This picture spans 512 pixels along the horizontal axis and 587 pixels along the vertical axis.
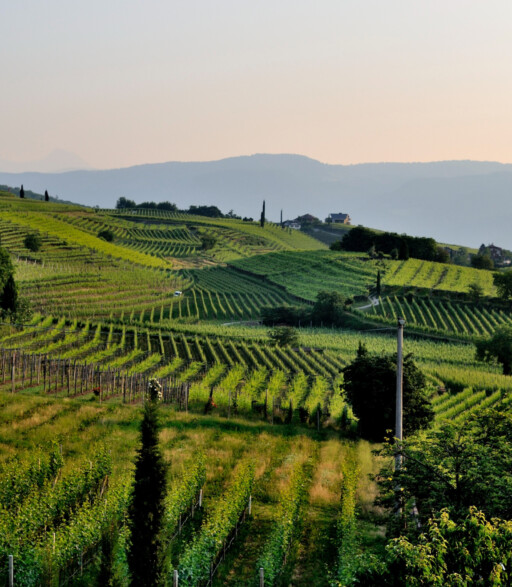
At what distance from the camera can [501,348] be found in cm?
4906

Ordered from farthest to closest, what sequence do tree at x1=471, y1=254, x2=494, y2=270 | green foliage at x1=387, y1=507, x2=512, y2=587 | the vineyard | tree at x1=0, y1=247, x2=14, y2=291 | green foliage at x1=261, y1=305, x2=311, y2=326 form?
tree at x1=471, y1=254, x2=494, y2=270 < green foliage at x1=261, y1=305, x2=311, y2=326 < tree at x1=0, y1=247, x2=14, y2=291 < the vineyard < green foliage at x1=387, y1=507, x2=512, y2=587

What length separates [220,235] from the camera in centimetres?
15275

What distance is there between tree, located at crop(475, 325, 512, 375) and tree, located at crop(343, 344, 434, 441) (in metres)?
25.2

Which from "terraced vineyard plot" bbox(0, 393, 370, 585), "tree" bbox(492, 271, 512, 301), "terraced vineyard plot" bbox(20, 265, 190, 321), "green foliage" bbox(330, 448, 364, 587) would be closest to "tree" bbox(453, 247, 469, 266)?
"tree" bbox(492, 271, 512, 301)

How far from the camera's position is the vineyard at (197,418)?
15452 mm

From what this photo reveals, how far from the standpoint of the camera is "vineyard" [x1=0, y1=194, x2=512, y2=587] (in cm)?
1545

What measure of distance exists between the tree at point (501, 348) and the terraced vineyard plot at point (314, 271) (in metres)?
32.9

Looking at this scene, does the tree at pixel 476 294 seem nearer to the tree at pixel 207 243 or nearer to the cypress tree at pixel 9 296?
the cypress tree at pixel 9 296

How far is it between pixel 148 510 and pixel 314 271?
297 ft

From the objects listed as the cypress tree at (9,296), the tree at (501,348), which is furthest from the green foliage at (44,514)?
the tree at (501,348)

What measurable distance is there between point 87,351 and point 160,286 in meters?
35.2

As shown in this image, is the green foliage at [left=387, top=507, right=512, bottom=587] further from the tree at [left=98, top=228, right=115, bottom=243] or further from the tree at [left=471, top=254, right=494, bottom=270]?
the tree at [left=98, top=228, right=115, bottom=243]

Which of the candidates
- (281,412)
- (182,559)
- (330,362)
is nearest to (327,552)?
(182,559)

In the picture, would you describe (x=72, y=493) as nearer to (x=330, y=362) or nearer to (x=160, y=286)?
(x=330, y=362)
